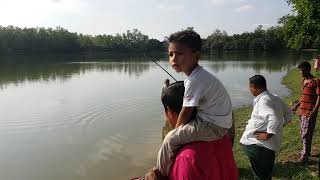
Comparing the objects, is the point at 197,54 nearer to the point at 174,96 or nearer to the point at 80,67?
the point at 174,96

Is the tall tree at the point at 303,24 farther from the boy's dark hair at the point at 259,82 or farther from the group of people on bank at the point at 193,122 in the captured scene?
the group of people on bank at the point at 193,122

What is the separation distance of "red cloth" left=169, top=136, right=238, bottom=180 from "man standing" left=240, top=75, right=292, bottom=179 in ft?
7.88

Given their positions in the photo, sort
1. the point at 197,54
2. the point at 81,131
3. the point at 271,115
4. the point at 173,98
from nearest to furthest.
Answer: the point at 173,98 → the point at 197,54 → the point at 271,115 → the point at 81,131

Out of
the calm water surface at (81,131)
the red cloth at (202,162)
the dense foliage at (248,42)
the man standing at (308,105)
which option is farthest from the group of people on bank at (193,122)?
the dense foliage at (248,42)

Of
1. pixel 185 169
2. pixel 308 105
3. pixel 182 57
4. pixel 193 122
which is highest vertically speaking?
pixel 182 57

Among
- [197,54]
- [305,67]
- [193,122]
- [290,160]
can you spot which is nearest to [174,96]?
[193,122]

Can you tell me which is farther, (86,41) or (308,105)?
(86,41)

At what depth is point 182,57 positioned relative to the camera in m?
2.02

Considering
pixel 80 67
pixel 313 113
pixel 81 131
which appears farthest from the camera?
pixel 80 67

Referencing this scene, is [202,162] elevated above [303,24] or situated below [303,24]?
below

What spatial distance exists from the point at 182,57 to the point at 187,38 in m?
0.11

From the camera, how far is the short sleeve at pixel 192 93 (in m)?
1.92

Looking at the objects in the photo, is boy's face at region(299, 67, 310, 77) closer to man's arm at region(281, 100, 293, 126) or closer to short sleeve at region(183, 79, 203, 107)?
man's arm at region(281, 100, 293, 126)

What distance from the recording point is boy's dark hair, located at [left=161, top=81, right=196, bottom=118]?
1929mm
